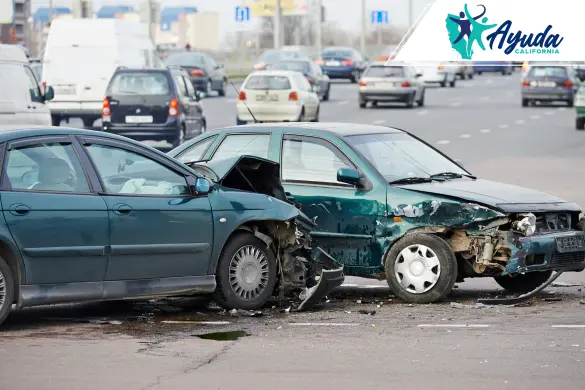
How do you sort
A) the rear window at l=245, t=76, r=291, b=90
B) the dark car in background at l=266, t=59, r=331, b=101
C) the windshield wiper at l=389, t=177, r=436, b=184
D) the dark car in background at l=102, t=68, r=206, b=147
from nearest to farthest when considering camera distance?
the windshield wiper at l=389, t=177, r=436, b=184 < the dark car in background at l=102, t=68, r=206, b=147 < the rear window at l=245, t=76, r=291, b=90 < the dark car in background at l=266, t=59, r=331, b=101

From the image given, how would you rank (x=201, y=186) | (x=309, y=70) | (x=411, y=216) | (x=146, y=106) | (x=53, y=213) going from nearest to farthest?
1. (x=53, y=213)
2. (x=201, y=186)
3. (x=411, y=216)
4. (x=146, y=106)
5. (x=309, y=70)

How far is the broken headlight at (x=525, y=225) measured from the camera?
10773 mm

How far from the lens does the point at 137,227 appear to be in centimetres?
970

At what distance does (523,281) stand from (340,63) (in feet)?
189

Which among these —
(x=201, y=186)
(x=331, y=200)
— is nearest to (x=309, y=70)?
(x=331, y=200)

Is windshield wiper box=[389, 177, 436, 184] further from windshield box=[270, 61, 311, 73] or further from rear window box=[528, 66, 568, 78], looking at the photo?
windshield box=[270, 61, 311, 73]

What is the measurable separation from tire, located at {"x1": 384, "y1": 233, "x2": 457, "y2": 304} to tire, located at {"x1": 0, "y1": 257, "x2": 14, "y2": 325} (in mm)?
3185

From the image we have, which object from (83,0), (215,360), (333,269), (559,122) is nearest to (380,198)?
(333,269)

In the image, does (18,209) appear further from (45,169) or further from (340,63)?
(340,63)

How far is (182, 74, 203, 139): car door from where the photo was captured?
29938mm

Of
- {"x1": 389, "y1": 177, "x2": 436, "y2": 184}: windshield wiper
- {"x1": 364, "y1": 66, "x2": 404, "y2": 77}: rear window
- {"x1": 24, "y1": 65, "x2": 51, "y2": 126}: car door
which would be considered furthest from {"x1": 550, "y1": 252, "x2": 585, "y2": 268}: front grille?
{"x1": 364, "y1": 66, "x2": 404, "y2": 77}: rear window

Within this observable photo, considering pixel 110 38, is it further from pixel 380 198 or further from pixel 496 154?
pixel 380 198

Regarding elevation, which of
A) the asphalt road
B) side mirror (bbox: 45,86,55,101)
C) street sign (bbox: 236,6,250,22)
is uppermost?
street sign (bbox: 236,6,250,22)

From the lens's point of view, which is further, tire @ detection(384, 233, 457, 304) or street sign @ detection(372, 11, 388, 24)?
street sign @ detection(372, 11, 388, 24)
